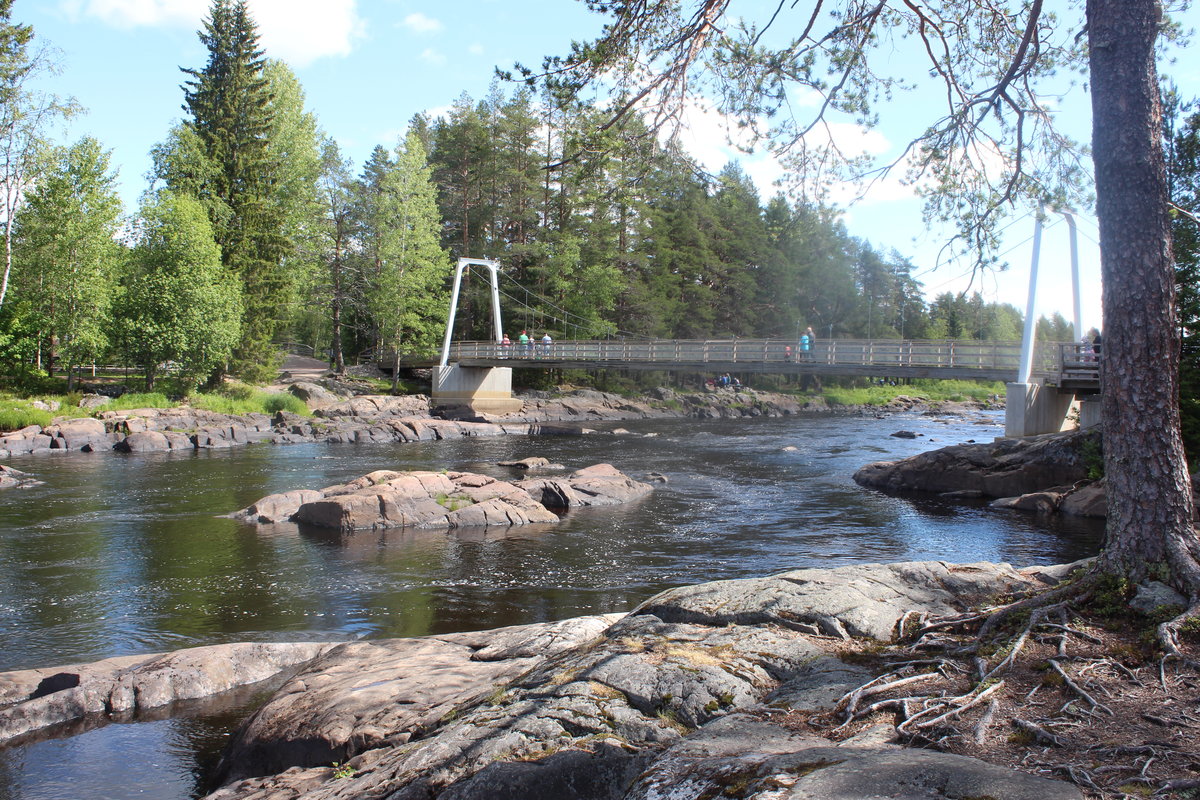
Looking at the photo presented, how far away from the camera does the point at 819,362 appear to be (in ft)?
92.1

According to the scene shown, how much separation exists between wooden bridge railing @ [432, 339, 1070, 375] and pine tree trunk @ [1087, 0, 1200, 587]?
57.6 ft

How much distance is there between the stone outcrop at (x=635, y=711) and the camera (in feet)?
9.68

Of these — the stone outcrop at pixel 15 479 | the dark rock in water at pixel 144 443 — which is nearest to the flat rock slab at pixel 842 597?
the stone outcrop at pixel 15 479

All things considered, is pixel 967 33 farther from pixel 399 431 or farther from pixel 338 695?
pixel 399 431

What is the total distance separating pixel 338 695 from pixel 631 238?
44596mm

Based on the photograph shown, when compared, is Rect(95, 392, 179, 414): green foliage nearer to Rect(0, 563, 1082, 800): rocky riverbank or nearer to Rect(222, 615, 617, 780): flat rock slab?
Rect(0, 563, 1082, 800): rocky riverbank

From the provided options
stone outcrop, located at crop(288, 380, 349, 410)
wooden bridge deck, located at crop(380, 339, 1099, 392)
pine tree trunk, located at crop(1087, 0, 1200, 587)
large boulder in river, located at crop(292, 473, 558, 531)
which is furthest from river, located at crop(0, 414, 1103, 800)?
stone outcrop, located at crop(288, 380, 349, 410)

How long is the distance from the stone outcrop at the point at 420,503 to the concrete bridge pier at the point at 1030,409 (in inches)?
410

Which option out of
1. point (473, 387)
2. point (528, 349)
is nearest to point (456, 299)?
point (473, 387)

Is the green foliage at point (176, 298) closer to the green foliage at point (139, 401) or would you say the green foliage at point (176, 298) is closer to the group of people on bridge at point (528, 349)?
the green foliage at point (139, 401)

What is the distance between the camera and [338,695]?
18.0ft

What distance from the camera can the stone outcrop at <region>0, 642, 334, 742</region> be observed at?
6.13 metres

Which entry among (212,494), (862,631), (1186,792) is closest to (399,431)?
(212,494)

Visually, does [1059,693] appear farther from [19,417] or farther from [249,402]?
[249,402]
